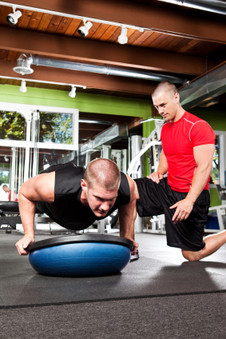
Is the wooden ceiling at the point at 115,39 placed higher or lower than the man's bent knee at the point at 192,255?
higher

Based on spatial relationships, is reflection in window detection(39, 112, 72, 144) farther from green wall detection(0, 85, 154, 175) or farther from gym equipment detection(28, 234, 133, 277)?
gym equipment detection(28, 234, 133, 277)

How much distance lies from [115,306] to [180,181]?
4.32 ft

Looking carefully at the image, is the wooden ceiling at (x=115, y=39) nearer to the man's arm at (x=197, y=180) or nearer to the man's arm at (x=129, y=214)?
the man's arm at (x=197, y=180)

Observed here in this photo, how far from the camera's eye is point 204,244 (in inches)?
98.8

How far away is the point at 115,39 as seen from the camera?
5.54m

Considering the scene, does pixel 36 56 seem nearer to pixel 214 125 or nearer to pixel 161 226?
pixel 161 226

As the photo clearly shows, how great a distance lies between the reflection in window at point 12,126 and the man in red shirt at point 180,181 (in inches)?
197

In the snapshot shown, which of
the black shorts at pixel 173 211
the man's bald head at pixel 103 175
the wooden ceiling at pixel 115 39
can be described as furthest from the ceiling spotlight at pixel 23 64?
the man's bald head at pixel 103 175

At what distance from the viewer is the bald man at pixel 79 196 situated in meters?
1.75

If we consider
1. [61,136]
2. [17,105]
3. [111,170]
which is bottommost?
[111,170]

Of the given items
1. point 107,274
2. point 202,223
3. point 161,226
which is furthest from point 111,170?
point 161,226

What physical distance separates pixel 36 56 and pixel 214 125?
13.4 feet

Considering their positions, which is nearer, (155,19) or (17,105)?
(155,19)

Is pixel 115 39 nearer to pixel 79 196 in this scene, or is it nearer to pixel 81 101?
pixel 81 101
